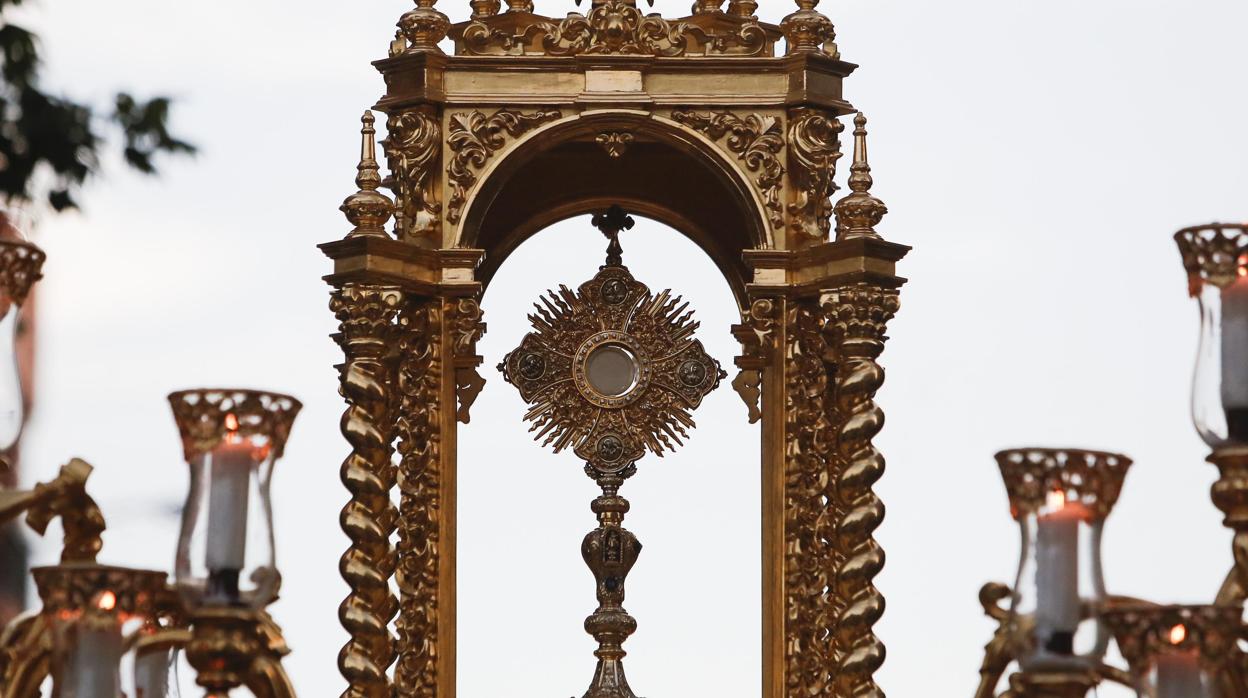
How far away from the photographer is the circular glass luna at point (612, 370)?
1393 centimetres

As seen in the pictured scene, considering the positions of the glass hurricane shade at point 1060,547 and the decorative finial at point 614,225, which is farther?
the decorative finial at point 614,225

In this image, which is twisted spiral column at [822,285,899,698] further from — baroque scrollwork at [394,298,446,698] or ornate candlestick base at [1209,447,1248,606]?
ornate candlestick base at [1209,447,1248,606]

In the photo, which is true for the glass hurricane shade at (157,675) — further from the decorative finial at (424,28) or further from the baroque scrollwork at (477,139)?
the decorative finial at (424,28)

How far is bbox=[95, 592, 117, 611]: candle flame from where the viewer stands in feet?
34.2

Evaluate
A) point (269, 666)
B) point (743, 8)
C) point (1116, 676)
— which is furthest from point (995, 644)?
point (743, 8)

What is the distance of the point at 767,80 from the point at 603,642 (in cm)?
211

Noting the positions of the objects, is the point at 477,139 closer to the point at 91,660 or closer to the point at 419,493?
the point at 419,493

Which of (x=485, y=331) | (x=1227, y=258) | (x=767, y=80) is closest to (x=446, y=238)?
(x=485, y=331)

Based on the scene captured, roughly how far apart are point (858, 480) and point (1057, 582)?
10.2 ft

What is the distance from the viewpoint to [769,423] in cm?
1374

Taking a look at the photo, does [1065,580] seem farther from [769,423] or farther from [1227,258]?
[769,423]

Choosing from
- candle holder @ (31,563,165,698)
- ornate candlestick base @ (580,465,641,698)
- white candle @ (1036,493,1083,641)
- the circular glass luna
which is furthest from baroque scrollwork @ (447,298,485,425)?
white candle @ (1036,493,1083,641)

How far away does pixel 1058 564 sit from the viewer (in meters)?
10.1

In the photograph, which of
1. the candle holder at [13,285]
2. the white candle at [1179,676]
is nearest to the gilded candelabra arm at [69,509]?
the candle holder at [13,285]
